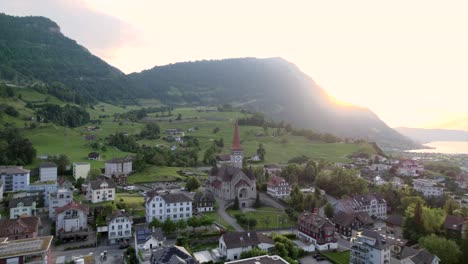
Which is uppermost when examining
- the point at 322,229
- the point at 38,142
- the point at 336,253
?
the point at 38,142

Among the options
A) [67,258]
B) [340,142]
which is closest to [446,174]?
[340,142]

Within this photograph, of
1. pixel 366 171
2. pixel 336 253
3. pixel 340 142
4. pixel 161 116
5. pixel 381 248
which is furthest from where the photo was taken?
pixel 161 116

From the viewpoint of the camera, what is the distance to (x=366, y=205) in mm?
65938

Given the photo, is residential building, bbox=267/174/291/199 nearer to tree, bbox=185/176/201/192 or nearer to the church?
the church

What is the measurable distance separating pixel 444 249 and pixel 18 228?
53.0 meters

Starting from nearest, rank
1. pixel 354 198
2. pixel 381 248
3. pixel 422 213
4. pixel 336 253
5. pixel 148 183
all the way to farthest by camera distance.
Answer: pixel 381 248 < pixel 336 253 < pixel 422 213 < pixel 354 198 < pixel 148 183

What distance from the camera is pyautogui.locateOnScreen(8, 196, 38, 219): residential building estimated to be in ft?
182

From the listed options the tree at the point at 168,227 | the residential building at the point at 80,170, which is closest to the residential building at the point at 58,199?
the tree at the point at 168,227

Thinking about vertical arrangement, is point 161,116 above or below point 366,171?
above

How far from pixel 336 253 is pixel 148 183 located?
44.5 m

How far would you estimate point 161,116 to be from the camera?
178 metres

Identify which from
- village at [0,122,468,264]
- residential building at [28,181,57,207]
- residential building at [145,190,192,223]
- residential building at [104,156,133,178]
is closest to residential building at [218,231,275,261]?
village at [0,122,468,264]

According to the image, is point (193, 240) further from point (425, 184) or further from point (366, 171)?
point (366, 171)

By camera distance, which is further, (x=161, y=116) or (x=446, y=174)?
(x=161, y=116)
